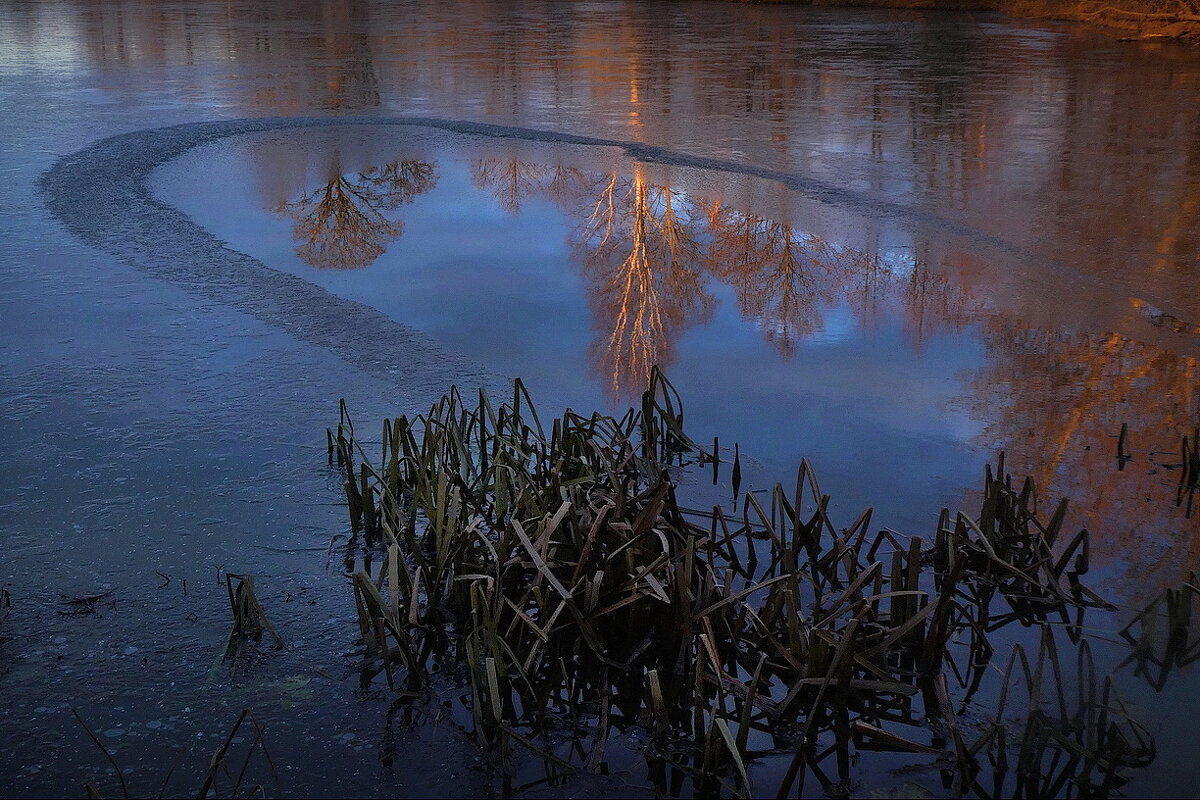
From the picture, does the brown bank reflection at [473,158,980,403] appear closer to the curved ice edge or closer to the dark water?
the dark water

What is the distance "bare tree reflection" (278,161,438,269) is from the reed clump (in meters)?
4.00

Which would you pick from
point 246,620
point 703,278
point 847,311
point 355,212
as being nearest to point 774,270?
point 703,278

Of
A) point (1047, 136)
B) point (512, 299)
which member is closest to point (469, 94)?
point (1047, 136)

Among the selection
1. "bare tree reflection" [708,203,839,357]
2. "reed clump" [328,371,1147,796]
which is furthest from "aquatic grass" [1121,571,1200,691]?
"bare tree reflection" [708,203,839,357]

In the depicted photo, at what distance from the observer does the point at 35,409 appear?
217 inches

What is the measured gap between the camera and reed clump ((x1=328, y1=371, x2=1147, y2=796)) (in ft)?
10.7

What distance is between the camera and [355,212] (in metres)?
9.20

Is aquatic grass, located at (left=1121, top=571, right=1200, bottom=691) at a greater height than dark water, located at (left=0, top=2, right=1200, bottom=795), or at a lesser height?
lesser

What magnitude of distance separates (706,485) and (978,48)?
17120 millimetres

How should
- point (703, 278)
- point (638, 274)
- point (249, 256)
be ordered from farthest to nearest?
1. point (249, 256)
2. point (638, 274)
3. point (703, 278)

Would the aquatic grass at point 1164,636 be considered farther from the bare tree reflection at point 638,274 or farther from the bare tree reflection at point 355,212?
the bare tree reflection at point 355,212

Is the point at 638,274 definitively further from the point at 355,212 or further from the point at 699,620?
the point at 699,620

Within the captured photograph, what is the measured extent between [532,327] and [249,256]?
92.9 inches

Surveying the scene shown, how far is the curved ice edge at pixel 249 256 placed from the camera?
20.7 feet
